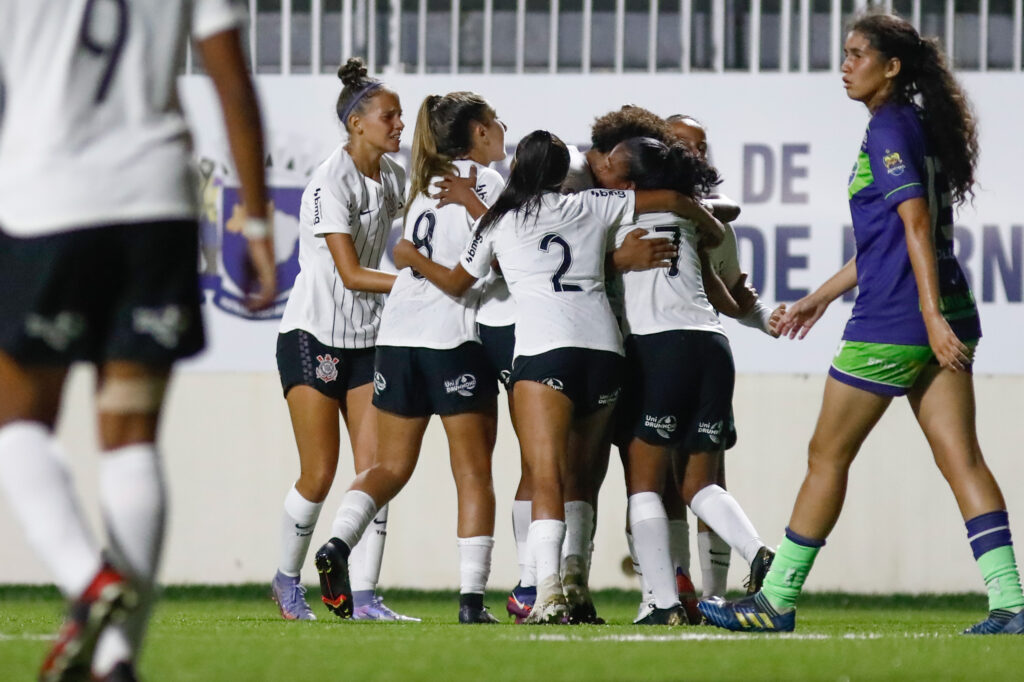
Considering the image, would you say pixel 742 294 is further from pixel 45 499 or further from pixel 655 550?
pixel 45 499

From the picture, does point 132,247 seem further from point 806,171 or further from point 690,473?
point 806,171

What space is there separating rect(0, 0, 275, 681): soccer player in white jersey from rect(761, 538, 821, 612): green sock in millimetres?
2378

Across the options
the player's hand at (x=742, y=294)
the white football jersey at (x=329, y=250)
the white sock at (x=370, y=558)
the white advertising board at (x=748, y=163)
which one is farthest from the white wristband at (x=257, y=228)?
the white advertising board at (x=748, y=163)

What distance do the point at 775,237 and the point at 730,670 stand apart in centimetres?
550

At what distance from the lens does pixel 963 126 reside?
4.66 meters

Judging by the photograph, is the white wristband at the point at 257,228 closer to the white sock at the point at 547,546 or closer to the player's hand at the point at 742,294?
the white sock at the point at 547,546

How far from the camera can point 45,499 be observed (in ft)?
8.41

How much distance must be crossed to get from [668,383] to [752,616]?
33.9 inches

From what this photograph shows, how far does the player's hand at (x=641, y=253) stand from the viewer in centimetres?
518

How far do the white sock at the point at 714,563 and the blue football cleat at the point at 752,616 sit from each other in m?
0.89

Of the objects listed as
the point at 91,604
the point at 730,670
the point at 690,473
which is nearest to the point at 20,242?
the point at 91,604

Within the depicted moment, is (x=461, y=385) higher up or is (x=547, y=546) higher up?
(x=461, y=385)

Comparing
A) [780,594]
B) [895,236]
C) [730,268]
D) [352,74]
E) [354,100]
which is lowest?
[780,594]

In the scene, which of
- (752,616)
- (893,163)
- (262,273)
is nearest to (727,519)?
(752,616)
